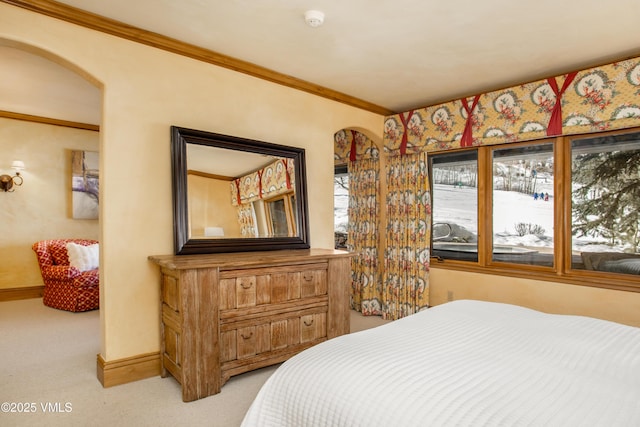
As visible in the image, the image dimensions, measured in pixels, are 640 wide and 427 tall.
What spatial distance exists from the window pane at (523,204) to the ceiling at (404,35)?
752mm

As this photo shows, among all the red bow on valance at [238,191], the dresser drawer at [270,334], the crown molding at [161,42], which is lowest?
the dresser drawer at [270,334]

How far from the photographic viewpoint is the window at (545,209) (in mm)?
3027

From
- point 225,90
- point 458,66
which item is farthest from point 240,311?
point 458,66

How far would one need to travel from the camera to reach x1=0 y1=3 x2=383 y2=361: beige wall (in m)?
2.41

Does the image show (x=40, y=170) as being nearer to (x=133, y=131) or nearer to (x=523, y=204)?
(x=133, y=131)

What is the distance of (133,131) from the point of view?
8.60 ft

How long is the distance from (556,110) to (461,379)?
2984 mm

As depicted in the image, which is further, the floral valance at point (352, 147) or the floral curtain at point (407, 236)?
the floral valance at point (352, 147)

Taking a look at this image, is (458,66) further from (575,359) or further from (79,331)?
(79,331)

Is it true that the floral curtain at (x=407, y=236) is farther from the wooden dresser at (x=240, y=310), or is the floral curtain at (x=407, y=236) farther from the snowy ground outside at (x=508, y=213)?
the wooden dresser at (x=240, y=310)

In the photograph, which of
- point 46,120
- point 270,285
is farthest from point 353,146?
point 46,120

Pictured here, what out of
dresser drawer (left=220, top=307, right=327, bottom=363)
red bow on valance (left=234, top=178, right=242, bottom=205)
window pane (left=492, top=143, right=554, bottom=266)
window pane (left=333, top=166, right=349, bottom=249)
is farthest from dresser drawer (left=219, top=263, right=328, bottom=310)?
window pane (left=333, top=166, right=349, bottom=249)

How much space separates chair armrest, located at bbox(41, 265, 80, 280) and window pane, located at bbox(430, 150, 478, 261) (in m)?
4.51

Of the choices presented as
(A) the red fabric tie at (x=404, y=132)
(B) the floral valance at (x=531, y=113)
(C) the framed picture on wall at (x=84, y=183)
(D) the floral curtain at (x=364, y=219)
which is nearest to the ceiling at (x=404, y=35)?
(B) the floral valance at (x=531, y=113)
